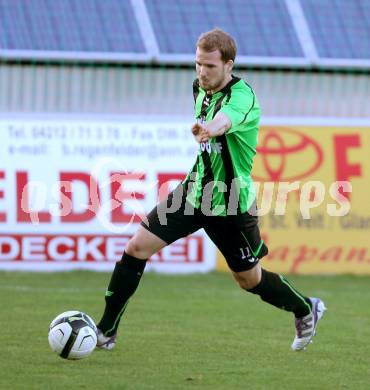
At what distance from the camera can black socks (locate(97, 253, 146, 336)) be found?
306 inches

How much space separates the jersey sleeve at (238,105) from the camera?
281 inches

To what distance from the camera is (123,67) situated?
15.4 meters

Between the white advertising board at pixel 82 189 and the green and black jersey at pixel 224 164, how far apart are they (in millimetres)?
6145

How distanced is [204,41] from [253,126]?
0.71 metres

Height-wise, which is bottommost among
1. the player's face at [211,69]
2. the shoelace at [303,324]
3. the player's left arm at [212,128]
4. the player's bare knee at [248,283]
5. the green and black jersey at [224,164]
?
the shoelace at [303,324]

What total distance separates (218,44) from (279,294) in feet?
6.34

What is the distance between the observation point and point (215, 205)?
7699 mm

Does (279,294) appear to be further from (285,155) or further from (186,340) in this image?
(285,155)

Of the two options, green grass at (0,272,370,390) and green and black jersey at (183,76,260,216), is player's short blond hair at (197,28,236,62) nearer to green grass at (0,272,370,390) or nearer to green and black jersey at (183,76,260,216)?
green and black jersey at (183,76,260,216)

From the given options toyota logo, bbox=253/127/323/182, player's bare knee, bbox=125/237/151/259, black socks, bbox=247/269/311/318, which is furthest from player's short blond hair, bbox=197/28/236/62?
toyota logo, bbox=253/127/323/182

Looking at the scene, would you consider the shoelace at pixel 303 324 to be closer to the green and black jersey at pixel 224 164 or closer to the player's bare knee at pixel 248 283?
the player's bare knee at pixel 248 283

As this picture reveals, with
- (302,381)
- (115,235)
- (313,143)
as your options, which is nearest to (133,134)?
(115,235)

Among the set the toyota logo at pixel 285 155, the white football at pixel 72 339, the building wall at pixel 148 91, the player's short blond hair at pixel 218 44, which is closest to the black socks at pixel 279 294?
the white football at pixel 72 339

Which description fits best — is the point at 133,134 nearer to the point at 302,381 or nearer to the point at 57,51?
the point at 57,51
